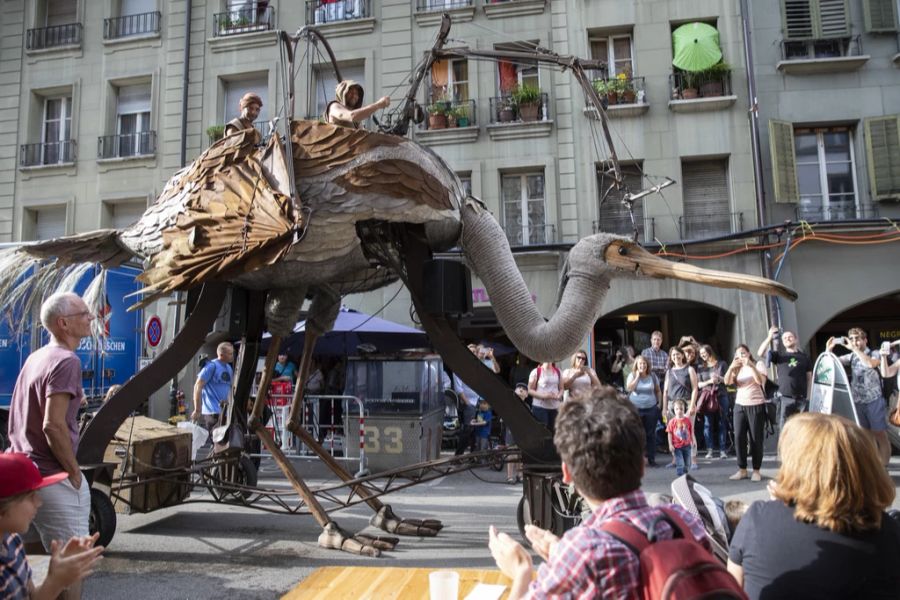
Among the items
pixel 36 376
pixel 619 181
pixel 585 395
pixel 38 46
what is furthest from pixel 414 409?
pixel 38 46

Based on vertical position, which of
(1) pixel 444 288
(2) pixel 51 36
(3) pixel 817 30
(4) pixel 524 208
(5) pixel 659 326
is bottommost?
(1) pixel 444 288

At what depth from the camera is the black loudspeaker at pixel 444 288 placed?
451 cm

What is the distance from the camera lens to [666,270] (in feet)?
13.8

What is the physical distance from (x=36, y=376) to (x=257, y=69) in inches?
503

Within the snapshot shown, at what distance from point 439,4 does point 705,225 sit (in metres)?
7.12

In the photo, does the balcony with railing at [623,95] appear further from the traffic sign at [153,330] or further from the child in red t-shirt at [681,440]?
the traffic sign at [153,330]

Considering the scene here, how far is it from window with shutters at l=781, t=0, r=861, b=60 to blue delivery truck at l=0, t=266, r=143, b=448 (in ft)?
40.7

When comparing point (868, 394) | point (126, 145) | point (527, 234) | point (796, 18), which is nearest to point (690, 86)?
point (796, 18)

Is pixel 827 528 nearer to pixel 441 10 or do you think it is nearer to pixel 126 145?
pixel 441 10

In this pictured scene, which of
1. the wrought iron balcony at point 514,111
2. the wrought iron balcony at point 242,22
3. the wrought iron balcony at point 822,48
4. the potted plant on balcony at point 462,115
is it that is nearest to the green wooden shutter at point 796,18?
the wrought iron balcony at point 822,48

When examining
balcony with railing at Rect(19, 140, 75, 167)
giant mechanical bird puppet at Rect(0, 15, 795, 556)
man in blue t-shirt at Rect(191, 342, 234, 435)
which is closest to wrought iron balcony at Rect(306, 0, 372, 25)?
balcony with railing at Rect(19, 140, 75, 167)

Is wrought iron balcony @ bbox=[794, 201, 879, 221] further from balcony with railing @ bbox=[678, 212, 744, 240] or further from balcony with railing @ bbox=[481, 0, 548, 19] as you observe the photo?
balcony with railing @ bbox=[481, 0, 548, 19]

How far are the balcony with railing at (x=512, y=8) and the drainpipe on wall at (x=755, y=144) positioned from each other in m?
3.87

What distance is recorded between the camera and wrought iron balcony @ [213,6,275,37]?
48.6 ft
